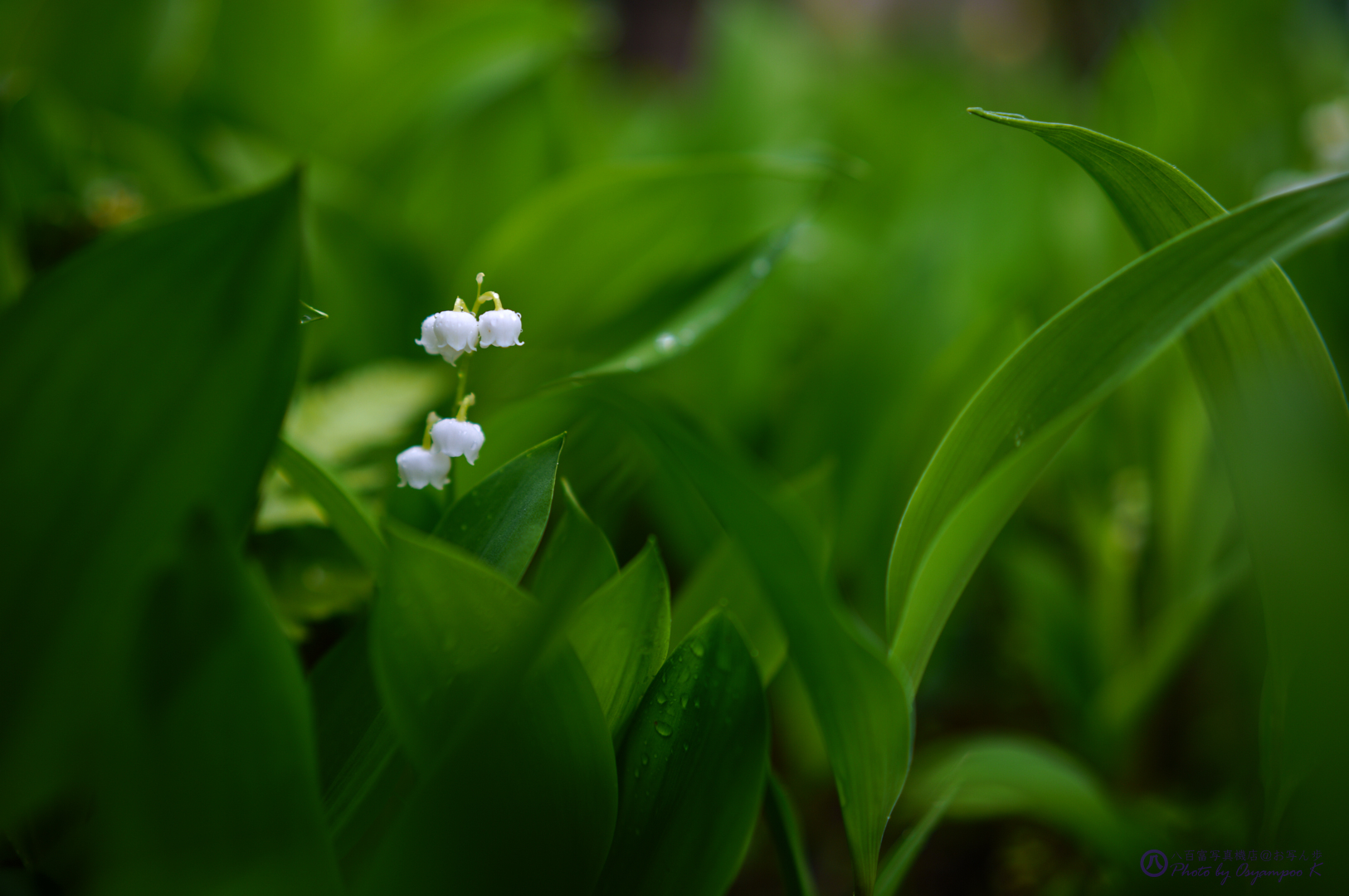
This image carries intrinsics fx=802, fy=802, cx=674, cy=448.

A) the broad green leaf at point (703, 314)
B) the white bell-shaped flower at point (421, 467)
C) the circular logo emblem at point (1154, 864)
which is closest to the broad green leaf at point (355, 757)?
the white bell-shaped flower at point (421, 467)

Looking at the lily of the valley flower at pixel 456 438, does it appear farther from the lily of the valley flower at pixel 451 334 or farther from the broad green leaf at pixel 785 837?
the broad green leaf at pixel 785 837

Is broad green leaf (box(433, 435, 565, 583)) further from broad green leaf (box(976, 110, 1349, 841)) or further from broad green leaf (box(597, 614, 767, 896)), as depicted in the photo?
broad green leaf (box(976, 110, 1349, 841))

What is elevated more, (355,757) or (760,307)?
(760,307)

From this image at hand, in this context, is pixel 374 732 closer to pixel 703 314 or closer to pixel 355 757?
pixel 355 757

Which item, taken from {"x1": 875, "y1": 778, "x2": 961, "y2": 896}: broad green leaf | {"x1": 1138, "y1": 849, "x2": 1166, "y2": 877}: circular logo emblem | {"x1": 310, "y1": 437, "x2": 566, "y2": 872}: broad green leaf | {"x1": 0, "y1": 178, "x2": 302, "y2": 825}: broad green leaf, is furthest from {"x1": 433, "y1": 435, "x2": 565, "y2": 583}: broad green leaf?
{"x1": 1138, "y1": 849, "x2": 1166, "y2": 877}: circular logo emblem

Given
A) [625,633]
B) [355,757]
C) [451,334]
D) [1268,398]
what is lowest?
[355,757]

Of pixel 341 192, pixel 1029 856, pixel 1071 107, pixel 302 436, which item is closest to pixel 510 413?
pixel 302 436

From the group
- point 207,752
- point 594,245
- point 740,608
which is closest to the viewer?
point 207,752

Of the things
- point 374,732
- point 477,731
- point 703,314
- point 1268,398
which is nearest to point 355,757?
point 374,732
